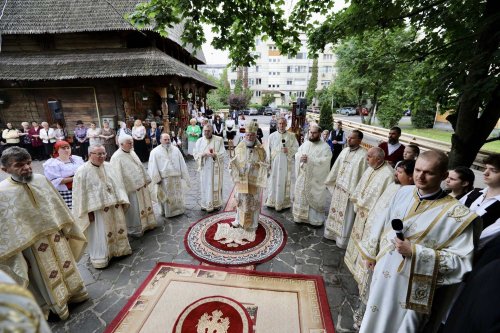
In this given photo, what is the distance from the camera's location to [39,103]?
1336 cm

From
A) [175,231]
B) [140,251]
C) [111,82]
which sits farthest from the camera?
[111,82]

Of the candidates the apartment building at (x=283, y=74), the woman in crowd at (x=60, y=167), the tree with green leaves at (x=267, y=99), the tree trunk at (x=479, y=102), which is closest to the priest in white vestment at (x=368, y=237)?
the tree trunk at (x=479, y=102)

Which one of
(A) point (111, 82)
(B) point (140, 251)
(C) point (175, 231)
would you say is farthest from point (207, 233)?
(A) point (111, 82)

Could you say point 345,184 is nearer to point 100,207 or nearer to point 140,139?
point 100,207

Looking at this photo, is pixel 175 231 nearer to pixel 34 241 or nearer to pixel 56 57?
pixel 34 241

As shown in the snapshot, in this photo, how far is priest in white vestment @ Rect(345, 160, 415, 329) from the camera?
274 cm

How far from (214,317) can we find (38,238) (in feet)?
7.88

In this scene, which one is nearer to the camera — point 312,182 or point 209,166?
point 312,182

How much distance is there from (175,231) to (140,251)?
904 millimetres

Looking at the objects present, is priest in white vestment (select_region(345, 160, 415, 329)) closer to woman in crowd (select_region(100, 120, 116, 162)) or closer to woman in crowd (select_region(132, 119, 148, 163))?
woman in crowd (select_region(132, 119, 148, 163))

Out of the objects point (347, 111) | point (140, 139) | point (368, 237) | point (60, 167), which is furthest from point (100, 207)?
point (347, 111)

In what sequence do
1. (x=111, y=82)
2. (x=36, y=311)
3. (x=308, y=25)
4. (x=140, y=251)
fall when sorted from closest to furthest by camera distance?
(x=36, y=311)
(x=140, y=251)
(x=308, y=25)
(x=111, y=82)

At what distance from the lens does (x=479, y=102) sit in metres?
3.18

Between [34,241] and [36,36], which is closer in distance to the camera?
[34,241]
